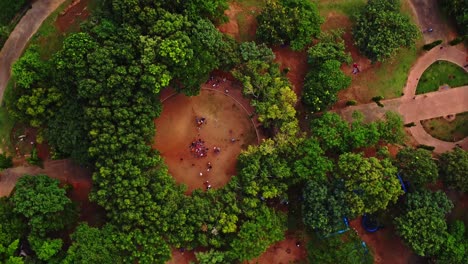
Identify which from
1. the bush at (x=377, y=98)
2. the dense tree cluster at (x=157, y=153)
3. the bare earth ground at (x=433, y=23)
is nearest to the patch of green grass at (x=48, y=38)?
the dense tree cluster at (x=157, y=153)

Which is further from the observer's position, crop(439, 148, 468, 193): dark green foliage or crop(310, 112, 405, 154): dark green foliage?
crop(310, 112, 405, 154): dark green foliage

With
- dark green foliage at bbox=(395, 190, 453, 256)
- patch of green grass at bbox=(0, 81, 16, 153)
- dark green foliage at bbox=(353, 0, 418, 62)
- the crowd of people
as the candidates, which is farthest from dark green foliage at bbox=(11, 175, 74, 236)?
dark green foliage at bbox=(353, 0, 418, 62)

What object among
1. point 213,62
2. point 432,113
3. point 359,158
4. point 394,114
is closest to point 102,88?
point 213,62

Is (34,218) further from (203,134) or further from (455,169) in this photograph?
(455,169)

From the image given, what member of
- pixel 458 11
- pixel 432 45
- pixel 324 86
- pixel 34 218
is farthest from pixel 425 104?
pixel 34 218

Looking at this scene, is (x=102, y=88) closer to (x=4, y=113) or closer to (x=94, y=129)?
(x=94, y=129)

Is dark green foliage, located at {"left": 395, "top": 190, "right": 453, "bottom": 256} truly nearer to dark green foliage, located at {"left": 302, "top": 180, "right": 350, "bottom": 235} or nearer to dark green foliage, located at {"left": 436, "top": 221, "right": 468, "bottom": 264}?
dark green foliage, located at {"left": 436, "top": 221, "right": 468, "bottom": 264}
